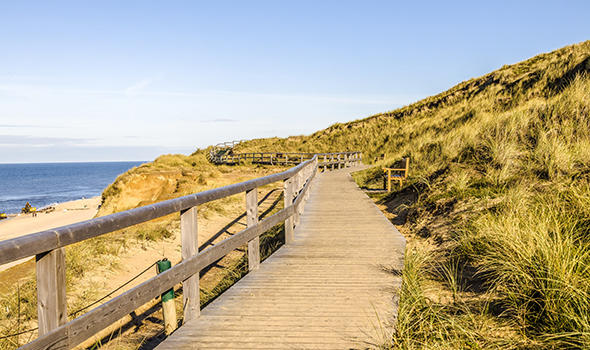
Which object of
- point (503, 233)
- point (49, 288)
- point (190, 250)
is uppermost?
point (49, 288)

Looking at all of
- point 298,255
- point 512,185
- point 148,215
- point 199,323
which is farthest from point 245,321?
point 512,185

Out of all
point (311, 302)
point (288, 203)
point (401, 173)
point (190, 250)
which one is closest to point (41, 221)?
point (401, 173)

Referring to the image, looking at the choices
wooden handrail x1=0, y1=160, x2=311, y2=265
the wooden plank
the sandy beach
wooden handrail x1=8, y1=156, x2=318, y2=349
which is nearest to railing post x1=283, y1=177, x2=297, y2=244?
the wooden plank

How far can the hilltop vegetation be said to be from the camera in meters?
3.45

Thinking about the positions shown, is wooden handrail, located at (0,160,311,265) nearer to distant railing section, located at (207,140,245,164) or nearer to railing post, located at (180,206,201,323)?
railing post, located at (180,206,201,323)

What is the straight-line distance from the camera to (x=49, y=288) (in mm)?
2314

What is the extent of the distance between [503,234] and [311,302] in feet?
8.12

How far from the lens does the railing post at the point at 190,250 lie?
3730mm

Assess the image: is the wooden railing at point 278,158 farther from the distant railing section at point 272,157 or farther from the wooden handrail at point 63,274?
the wooden handrail at point 63,274

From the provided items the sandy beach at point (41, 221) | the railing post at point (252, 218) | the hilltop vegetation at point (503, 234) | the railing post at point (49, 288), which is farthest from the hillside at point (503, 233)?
the sandy beach at point (41, 221)

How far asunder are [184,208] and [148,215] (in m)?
Result: 0.44

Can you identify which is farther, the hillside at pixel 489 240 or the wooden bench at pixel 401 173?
the wooden bench at pixel 401 173

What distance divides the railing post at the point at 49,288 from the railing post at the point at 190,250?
51.6 inches

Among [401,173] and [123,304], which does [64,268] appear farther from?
[401,173]
